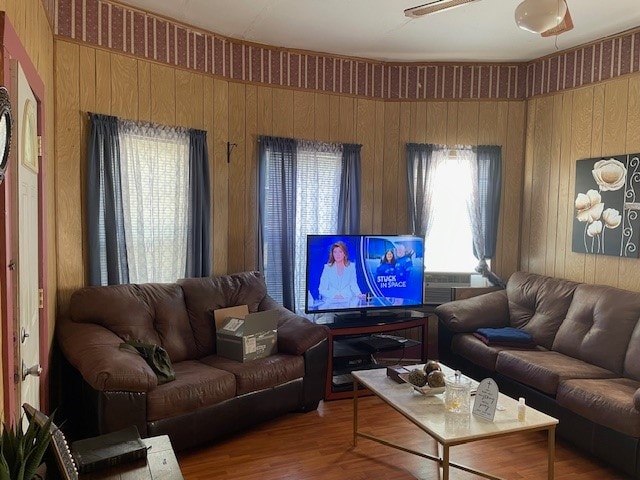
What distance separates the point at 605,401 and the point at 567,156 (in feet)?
7.40

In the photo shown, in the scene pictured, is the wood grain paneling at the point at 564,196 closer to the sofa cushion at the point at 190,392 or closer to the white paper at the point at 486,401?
the white paper at the point at 486,401

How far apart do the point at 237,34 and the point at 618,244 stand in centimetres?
333

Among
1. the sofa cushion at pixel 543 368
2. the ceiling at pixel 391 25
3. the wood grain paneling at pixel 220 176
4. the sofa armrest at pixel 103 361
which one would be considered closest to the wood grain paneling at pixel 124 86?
the ceiling at pixel 391 25

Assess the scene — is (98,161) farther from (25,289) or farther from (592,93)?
(592,93)

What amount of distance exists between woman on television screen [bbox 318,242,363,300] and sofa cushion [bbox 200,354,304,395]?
0.80 meters

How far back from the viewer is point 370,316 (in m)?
4.42

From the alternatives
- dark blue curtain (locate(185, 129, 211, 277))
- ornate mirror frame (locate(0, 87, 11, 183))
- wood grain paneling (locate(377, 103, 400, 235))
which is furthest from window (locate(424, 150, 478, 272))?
ornate mirror frame (locate(0, 87, 11, 183))

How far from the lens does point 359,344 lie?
4402mm

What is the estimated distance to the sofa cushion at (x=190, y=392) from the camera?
9.45ft

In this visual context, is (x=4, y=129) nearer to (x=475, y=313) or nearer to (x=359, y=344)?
(x=359, y=344)

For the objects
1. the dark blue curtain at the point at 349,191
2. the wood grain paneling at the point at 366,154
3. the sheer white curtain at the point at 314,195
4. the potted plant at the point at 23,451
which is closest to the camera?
the potted plant at the point at 23,451

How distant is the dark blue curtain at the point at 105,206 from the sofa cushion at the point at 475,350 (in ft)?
8.49

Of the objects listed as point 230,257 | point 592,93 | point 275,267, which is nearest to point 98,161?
point 230,257

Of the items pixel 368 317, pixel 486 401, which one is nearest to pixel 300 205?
pixel 368 317
